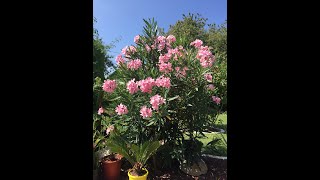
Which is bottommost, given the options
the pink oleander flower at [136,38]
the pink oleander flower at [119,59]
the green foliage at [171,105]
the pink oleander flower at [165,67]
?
the green foliage at [171,105]

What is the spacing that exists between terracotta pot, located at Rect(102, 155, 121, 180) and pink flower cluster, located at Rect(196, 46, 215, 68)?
133 cm

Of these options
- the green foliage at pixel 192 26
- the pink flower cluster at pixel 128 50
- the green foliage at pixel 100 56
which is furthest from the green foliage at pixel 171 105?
the green foliage at pixel 192 26

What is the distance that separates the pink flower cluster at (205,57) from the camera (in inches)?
91.9

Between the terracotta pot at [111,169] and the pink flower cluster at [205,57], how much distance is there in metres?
1.33

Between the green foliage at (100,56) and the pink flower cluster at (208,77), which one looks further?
the green foliage at (100,56)

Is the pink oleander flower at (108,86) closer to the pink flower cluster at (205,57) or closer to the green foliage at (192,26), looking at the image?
the pink flower cluster at (205,57)

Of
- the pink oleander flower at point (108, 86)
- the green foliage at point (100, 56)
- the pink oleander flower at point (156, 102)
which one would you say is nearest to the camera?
the pink oleander flower at point (156, 102)

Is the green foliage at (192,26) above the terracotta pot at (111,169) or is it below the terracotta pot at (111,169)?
above

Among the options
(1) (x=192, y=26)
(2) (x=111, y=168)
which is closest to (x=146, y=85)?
(2) (x=111, y=168)

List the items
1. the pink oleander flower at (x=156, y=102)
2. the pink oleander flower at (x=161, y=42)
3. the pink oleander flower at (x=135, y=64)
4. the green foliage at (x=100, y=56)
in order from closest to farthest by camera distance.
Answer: the pink oleander flower at (x=156, y=102), the pink oleander flower at (x=135, y=64), the pink oleander flower at (x=161, y=42), the green foliage at (x=100, y=56)
